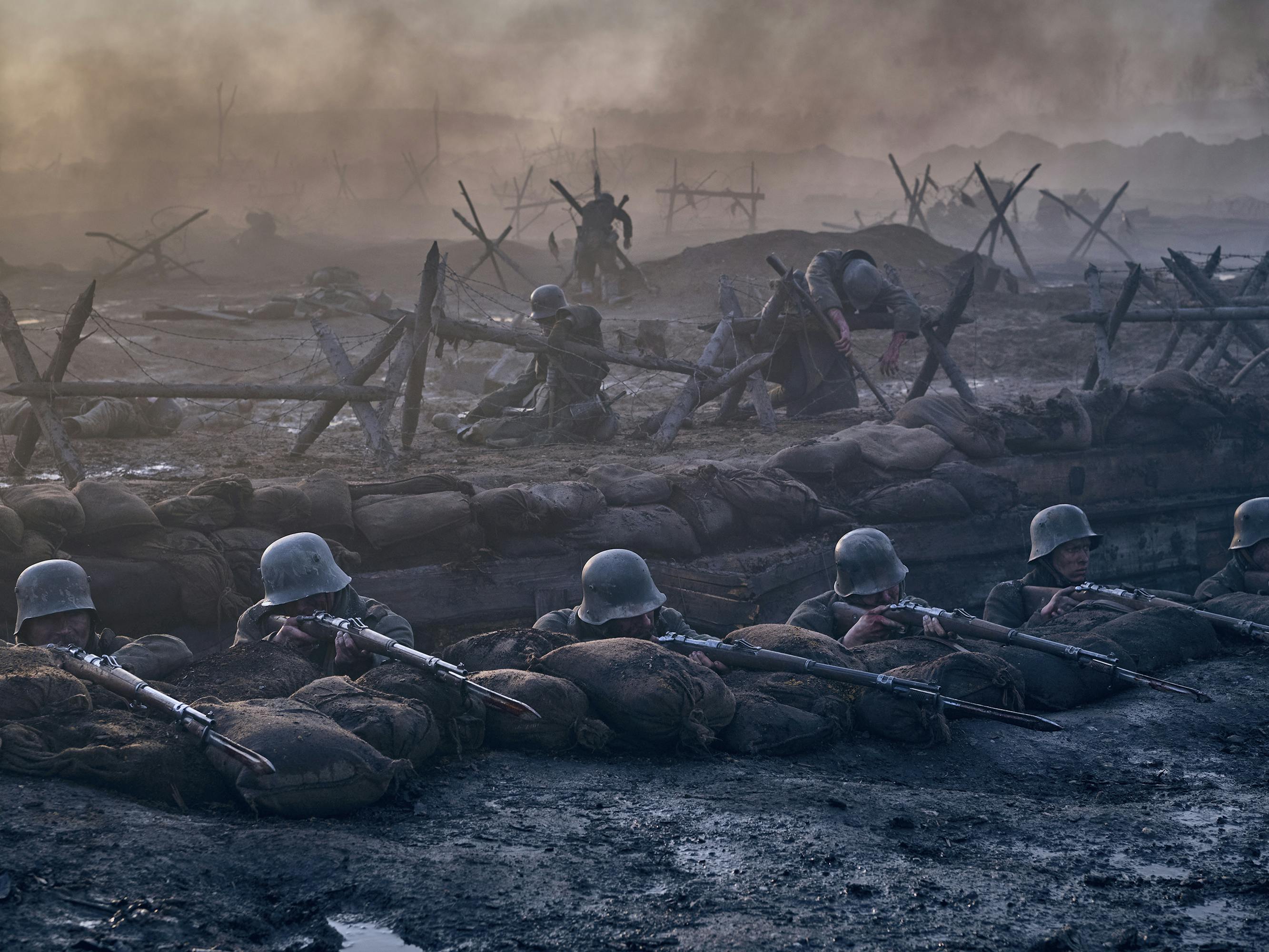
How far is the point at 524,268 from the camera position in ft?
85.3

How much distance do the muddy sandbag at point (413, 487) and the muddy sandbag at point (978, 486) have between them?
134 inches

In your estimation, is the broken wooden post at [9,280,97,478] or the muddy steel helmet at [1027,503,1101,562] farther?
the broken wooden post at [9,280,97,478]

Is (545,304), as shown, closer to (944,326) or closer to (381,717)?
(944,326)

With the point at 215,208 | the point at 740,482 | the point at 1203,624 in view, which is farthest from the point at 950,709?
the point at 215,208

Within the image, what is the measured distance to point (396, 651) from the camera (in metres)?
3.88

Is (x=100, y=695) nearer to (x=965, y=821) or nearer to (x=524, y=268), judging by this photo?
(x=965, y=821)

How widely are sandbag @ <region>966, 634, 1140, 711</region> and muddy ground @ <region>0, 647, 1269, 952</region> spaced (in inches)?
26.2

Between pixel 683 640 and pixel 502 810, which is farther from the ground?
pixel 683 640

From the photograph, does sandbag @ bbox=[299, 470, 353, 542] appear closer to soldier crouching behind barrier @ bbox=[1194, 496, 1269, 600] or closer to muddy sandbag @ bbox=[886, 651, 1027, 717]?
muddy sandbag @ bbox=[886, 651, 1027, 717]

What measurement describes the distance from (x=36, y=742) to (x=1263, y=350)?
11352 millimetres

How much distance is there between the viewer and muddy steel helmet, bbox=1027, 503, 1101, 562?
18.5 feet

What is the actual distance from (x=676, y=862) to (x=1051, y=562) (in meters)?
3.57

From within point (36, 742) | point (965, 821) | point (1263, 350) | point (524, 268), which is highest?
point (524, 268)

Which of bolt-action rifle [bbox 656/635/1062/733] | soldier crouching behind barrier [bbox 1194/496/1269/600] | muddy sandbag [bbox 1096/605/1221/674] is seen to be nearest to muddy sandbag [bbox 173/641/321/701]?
bolt-action rifle [bbox 656/635/1062/733]
